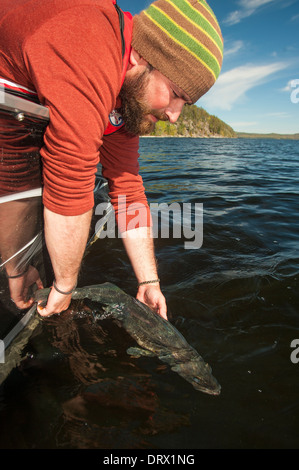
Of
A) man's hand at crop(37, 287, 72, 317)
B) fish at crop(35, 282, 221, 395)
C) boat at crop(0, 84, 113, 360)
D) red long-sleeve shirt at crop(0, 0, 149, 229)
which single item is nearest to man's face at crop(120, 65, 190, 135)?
red long-sleeve shirt at crop(0, 0, 149, 229)

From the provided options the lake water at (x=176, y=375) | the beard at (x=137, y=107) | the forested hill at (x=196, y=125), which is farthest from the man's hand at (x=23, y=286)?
the forested hill at (x=196, y=125)

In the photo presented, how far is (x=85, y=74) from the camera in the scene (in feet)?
4.03

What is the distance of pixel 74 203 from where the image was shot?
1.45 metres

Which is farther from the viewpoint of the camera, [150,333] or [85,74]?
[150,333]

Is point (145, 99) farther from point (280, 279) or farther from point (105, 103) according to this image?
point (280, 279)

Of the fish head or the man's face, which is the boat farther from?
the fish head

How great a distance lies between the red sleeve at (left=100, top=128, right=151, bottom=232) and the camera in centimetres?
232

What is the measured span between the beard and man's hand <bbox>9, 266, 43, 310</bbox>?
4.29ft

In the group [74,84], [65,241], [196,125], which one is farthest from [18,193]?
[196,125]

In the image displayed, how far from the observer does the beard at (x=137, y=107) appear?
5.47ft

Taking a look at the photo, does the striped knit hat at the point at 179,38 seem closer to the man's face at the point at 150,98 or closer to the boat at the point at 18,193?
the man's face at the point at 150,98

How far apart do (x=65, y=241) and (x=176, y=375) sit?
1.22 m

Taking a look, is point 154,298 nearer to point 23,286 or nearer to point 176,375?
point 176,375
